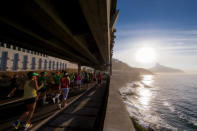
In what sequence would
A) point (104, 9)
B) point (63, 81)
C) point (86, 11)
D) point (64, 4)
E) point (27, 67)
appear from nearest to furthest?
point (104, 9)
point (86, 11)
point (64, 4)
point (63, 81)
point (27, 67)

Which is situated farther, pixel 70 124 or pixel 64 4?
pixel 70 124

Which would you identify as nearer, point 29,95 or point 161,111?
point 29,95

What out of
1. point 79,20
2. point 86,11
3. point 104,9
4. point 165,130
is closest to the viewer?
point 104,9

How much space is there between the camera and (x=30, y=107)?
3561 millimetres

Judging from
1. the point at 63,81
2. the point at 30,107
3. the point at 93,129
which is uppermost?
the point at 63,81

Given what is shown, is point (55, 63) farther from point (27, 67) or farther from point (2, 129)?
point (2, 129)

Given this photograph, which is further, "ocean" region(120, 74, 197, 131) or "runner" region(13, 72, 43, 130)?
"ocean" region(120, 74, 197, 131)

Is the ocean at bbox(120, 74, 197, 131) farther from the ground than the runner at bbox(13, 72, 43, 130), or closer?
closer

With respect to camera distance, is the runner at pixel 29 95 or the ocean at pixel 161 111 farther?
the ocean at pixel 161 111

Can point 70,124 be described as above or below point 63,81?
below

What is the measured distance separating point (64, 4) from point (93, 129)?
5.02 m

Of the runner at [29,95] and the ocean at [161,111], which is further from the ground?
the runner at [29,95]

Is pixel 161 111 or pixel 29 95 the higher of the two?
pixel 29 95

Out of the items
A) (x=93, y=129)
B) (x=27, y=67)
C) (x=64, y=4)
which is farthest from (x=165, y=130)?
(x=27, y=67)
